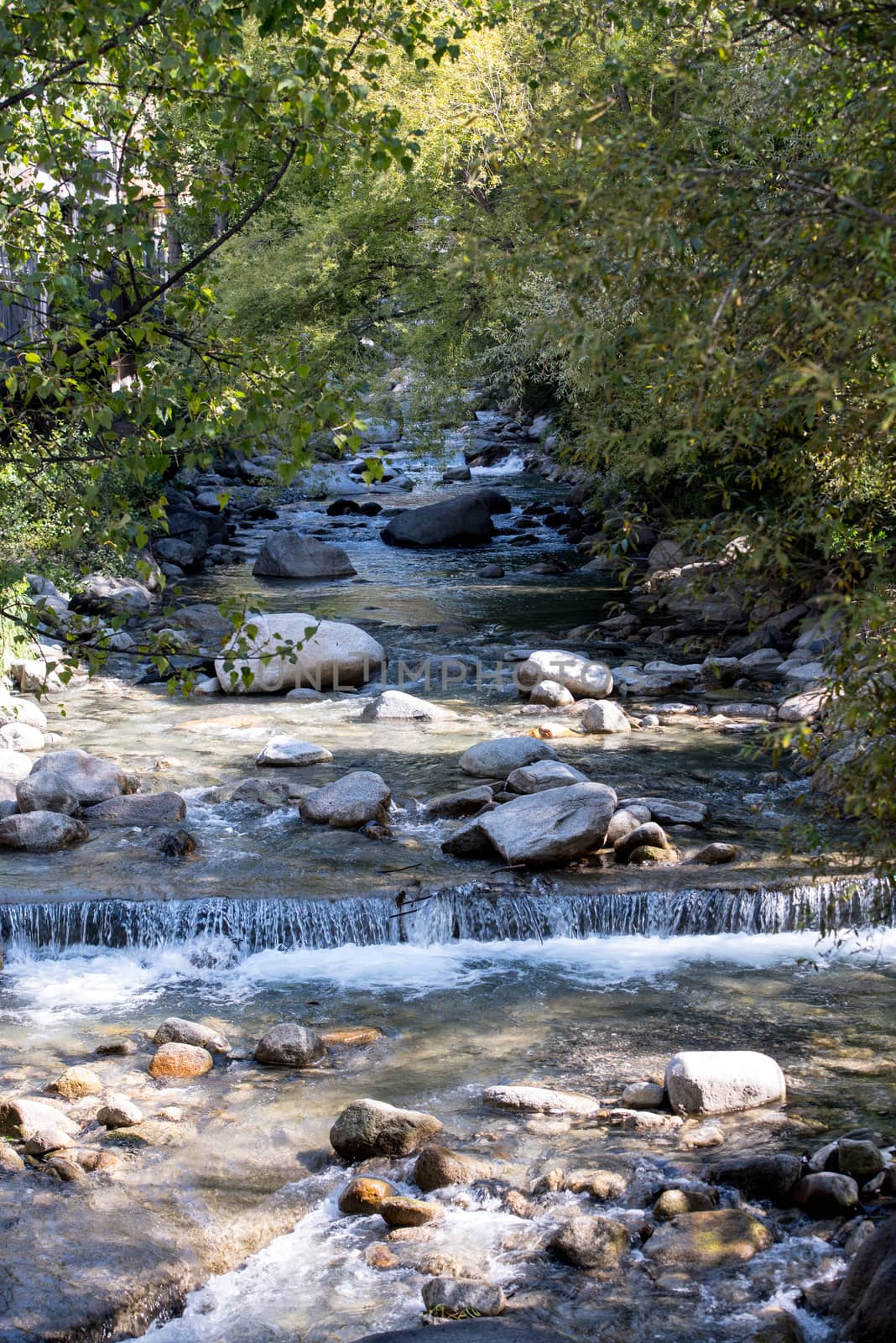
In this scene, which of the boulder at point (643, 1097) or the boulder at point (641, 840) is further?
the boulder at point (641, 840)

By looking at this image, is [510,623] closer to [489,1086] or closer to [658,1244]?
[489,1086]

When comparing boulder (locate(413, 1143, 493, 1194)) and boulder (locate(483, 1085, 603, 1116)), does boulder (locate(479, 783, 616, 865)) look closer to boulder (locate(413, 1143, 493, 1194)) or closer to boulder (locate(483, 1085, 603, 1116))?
boulder (locate(483, 1085, 603, 1116))

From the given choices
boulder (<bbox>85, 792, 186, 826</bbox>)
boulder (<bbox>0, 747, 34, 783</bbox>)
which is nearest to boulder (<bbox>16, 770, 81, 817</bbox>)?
boulder (<bbox>85, 792, 186, 826</bbox>)

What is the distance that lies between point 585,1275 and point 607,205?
13.2 ft

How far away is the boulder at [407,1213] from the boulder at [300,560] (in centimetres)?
1662

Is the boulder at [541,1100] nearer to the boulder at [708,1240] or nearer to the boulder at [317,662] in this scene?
the boulder at [708,1240]

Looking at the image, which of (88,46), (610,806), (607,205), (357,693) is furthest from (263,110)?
(357,693)

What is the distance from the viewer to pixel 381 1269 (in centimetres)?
532

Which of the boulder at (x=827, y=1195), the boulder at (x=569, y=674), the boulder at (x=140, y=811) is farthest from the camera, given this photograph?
the boulder at (x=569, y=674)

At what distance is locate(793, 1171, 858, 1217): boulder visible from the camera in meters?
5.56

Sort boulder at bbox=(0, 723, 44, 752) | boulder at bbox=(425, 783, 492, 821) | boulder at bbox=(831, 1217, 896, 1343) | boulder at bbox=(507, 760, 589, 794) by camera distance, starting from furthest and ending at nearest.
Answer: boulder at bbox=(0, 723, 44, 752) → boulder at bbox=(507, 760, 589, 794) → boulder at bbox=(425, 783, 492, 821) → boulder at bbox=(831, 1217, 896, 1343)

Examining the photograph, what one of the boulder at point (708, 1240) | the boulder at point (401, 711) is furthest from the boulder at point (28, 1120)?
the boulder at point (401, 711)

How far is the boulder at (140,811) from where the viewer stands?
10539 mm

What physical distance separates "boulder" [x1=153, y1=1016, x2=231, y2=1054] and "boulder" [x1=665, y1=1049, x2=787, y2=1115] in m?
2.50
